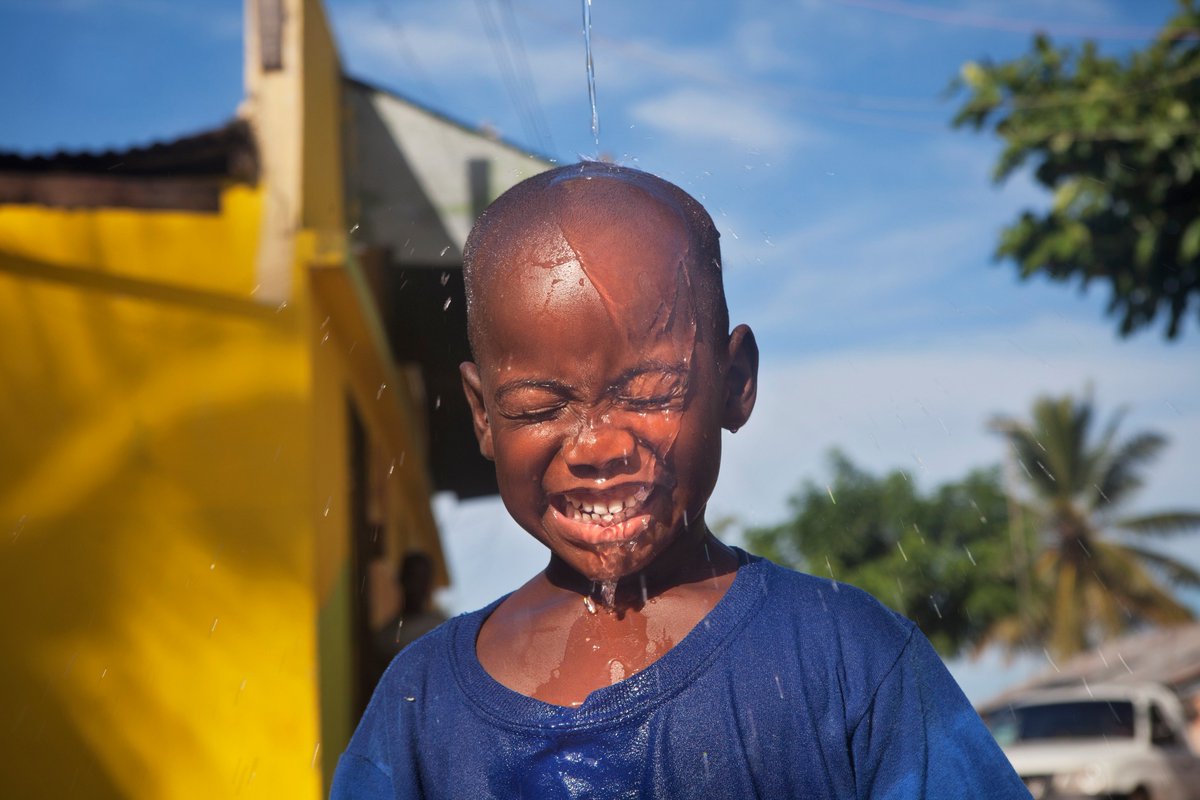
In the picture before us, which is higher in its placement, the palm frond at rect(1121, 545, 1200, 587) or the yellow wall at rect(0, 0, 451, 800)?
the yellow wall at rect(0, 0, 451, 800)

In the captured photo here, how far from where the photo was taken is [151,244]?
550 centimetres

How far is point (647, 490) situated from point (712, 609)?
185mm

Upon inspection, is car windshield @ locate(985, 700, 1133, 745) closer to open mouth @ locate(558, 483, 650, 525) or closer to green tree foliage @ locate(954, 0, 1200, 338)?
green tree foliage @ locate(954, 0, 1200, 338)

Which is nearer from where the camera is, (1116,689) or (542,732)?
(542,732)

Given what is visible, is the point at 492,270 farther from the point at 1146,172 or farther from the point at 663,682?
the point at 1146,172

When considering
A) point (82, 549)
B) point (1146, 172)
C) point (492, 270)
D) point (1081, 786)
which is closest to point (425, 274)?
point (82, 549)

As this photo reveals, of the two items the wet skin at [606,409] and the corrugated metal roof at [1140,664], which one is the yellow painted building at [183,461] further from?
the corrugated metal roof at [1140,664]

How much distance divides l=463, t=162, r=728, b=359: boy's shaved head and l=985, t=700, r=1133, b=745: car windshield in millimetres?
9709

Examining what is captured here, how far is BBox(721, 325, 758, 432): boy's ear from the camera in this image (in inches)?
57.5

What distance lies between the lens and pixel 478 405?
1.51 meters

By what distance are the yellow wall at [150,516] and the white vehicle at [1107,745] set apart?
21.5 ft

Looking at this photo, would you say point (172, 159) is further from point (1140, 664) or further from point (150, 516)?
point (1140, 664)

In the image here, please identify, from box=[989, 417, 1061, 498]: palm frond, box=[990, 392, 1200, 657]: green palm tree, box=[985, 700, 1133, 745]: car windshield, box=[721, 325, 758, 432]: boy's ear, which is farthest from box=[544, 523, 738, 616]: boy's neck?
box=[990, 392, 1200, 657]: green palm tree

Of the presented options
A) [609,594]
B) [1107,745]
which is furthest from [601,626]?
[1107,745]
